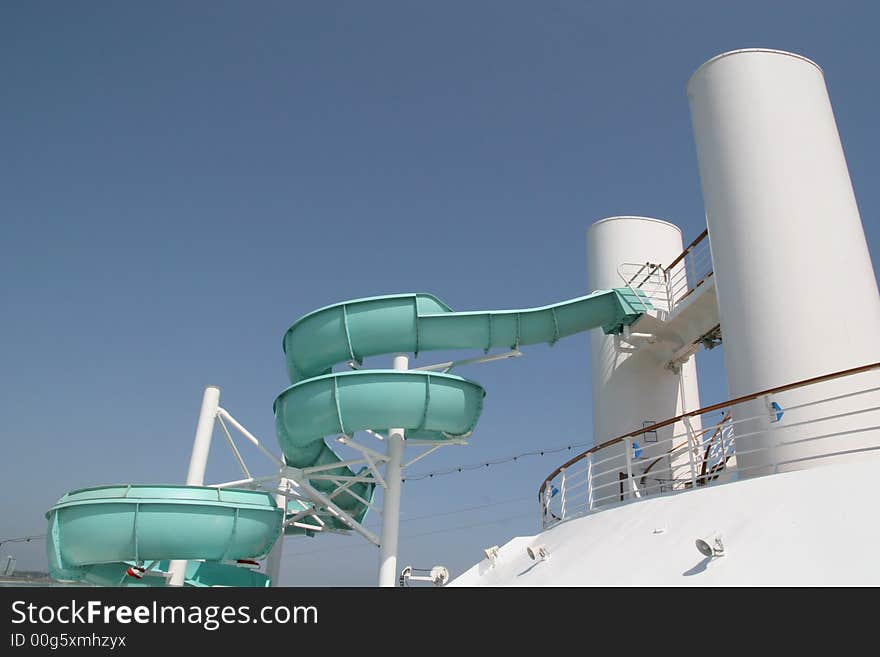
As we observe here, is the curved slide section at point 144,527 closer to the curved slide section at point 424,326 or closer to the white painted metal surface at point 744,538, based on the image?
the curved slide section at point 424,326

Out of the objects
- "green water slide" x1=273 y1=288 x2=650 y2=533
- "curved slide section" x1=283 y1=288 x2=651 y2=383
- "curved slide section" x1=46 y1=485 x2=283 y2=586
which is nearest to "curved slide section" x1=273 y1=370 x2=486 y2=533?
"green water slide" x1=273 y1=288 x2=650 y2=533

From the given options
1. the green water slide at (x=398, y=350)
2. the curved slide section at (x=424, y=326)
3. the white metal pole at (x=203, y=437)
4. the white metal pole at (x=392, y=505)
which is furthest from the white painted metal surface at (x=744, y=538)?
the white metal pole at (x=203, y=437)

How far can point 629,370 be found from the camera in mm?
16625

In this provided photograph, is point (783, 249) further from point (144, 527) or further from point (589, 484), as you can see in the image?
point (144, 527)

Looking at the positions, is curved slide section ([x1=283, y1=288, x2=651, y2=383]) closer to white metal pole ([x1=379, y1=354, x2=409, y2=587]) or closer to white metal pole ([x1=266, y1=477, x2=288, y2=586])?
white metal pole ([x1=379, y1=354, x2=409, y2=587])

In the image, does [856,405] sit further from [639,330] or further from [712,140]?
[639,330]

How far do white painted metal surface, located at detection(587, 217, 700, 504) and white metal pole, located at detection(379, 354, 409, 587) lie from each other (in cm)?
436

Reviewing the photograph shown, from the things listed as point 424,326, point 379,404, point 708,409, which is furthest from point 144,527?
point 708,409

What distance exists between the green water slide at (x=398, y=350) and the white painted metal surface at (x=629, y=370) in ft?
4.45

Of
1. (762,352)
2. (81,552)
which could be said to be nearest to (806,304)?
(762,352)

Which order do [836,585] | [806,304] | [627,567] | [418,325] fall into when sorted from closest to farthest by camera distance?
[836,585] < [627,567] < [806,304] < [418,325]

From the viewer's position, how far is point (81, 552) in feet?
46.2

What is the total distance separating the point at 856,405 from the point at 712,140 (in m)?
5.33

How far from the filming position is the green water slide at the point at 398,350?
13.3 meters
